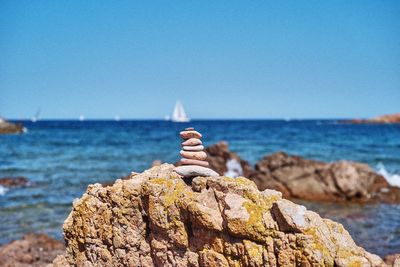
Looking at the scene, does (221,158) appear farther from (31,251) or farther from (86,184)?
(31,251)

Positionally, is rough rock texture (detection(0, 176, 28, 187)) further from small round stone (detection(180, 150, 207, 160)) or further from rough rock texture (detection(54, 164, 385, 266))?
small round stone (detection(180, 150, 207, 160))

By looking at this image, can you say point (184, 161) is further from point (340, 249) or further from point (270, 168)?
point (270, 168)

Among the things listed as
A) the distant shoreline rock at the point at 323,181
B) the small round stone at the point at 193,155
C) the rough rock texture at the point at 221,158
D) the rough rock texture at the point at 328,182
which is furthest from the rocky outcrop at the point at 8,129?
the small round stone at the point at 193,155

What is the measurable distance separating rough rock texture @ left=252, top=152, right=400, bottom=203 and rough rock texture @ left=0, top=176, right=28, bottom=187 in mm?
16596

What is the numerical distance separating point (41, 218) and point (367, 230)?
595 inches

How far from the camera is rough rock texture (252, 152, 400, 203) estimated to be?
29.0m

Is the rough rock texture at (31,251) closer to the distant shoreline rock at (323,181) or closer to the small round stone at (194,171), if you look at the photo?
the small round stone at (194,171)

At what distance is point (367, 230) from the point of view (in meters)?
20.6

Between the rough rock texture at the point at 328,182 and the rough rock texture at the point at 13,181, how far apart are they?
54.4ft

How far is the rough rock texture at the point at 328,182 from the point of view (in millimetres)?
29047

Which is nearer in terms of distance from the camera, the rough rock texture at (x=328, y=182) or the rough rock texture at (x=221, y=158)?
the rough rock texture at (x=328, y=182)

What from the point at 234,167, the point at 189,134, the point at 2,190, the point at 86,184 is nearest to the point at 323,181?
the point at 234,167

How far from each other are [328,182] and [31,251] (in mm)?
19704

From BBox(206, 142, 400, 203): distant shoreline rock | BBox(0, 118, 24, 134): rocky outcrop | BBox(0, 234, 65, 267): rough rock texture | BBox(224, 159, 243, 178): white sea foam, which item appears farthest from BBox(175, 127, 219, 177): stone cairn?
BBox(0, 118, 24, 134): rocky outcrop
